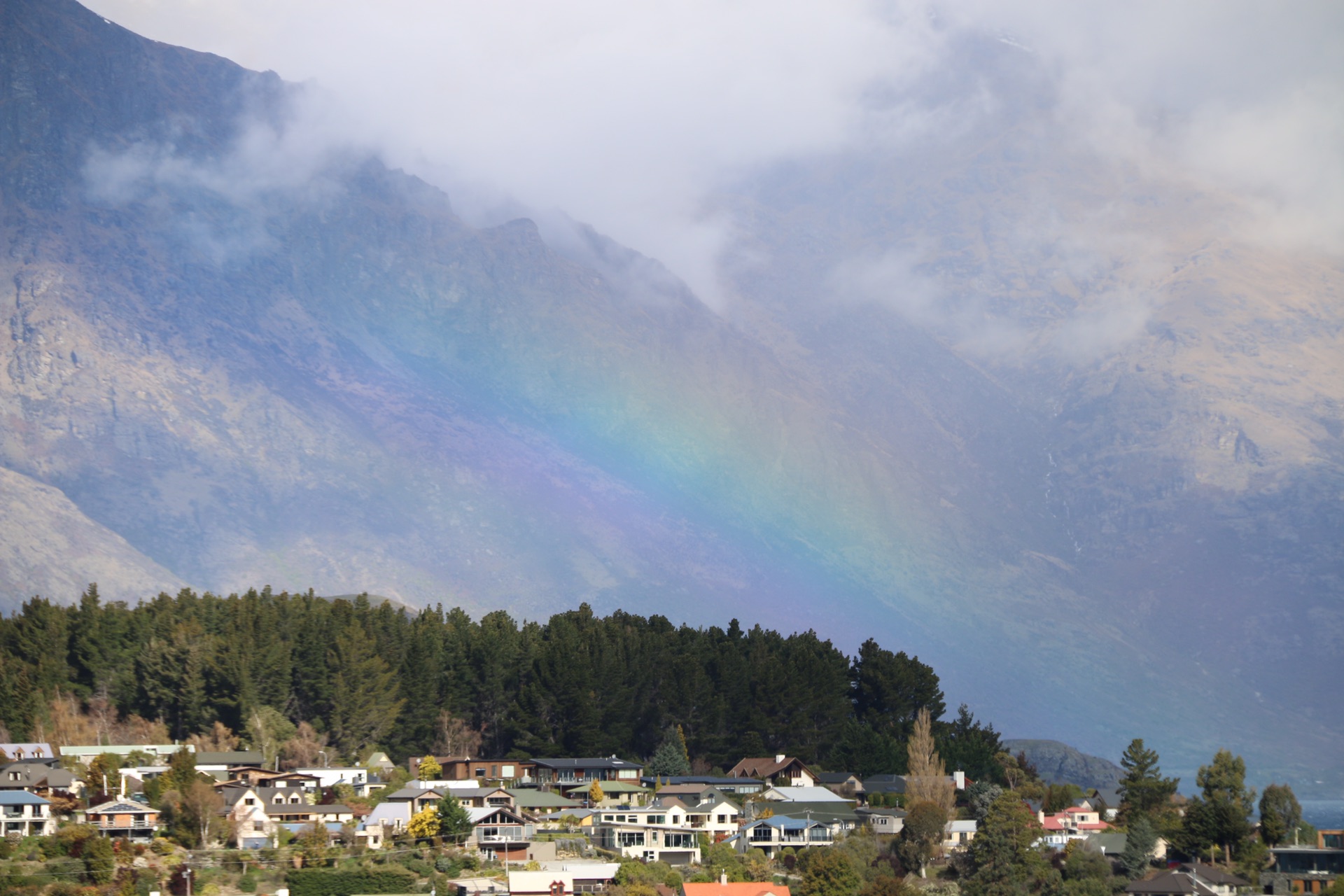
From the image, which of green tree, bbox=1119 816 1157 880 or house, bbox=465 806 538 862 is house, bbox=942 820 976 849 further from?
house, bbox=465 806 538 862

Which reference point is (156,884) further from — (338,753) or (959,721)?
(959,721)

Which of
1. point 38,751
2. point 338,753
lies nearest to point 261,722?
point 338,753

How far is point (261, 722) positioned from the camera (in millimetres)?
114750

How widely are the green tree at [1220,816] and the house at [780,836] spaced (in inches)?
884

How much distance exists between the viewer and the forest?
4670 inches

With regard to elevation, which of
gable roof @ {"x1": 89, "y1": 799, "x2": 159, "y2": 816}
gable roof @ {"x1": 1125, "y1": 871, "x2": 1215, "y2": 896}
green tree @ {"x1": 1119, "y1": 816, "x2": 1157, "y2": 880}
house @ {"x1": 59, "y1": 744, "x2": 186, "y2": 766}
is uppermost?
house @ {"x1": 59, "y1": 744, "x2": 186, "y2": 766}

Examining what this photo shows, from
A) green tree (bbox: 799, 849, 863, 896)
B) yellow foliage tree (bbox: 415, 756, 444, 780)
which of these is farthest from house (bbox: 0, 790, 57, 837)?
green tree (bbox: 799, 849, 863, 896)

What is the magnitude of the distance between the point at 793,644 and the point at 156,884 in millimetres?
70627

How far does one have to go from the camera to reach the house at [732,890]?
297 feet

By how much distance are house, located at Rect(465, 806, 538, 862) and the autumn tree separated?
25.3 m

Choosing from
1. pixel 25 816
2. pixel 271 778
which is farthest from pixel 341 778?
pixel 25 816

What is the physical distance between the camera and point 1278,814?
338 feet

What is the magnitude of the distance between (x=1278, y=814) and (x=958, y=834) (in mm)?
20451

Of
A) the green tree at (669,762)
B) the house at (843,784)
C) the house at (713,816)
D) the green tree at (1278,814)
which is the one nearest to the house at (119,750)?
the house at (713,816)
